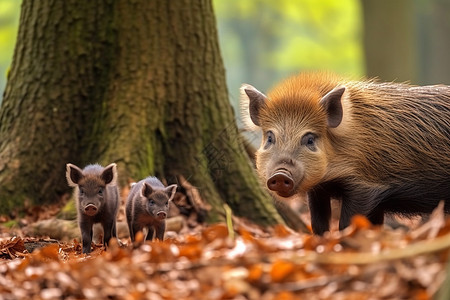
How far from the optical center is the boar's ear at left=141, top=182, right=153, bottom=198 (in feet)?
22.6

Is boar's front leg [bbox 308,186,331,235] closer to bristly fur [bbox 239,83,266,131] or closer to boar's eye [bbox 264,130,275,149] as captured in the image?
boar's eye [bbox 264,130,275,149]

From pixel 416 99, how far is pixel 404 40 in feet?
37.7

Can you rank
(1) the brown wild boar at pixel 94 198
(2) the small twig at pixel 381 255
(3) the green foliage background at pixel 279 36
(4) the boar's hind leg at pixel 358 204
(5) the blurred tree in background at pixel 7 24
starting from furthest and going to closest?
(3) the green foliage background at pixel 279 36 → (5) the blurred tree in background at pixel 7 24 → (1) the brown wild boar at pixel 94 198 → (4) the boar's hind leg at pixel 358 204 → (2) the small twig at pixel 381 255

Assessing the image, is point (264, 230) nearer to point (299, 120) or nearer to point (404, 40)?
point (299, 120)

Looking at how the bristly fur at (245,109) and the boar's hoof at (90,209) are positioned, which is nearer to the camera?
the boar's hoof at (90,209)

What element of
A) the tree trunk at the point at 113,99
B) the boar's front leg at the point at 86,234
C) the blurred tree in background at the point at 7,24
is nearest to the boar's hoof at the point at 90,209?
the boar's front leg at the point at 86,234

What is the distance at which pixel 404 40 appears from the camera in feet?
59.3

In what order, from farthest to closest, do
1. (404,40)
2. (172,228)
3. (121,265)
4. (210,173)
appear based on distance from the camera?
(404,40), (210,173), (172,228), (121,265)

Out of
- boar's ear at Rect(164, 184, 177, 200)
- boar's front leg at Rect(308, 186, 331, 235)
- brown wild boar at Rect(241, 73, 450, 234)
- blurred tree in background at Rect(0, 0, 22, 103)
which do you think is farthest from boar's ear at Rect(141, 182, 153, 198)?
blurred tree in background at Rect(0, 0, 22, 103)

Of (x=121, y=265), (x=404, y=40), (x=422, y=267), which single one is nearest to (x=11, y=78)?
(x=121, y=265)

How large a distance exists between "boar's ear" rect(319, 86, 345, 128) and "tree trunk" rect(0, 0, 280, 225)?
2188 millimetres

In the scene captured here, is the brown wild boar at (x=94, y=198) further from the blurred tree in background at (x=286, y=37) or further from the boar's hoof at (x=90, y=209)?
the blurred tree in background at (x=286, y=37)

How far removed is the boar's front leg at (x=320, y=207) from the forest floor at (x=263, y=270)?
2.34 meters

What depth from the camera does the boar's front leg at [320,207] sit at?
6891mm
